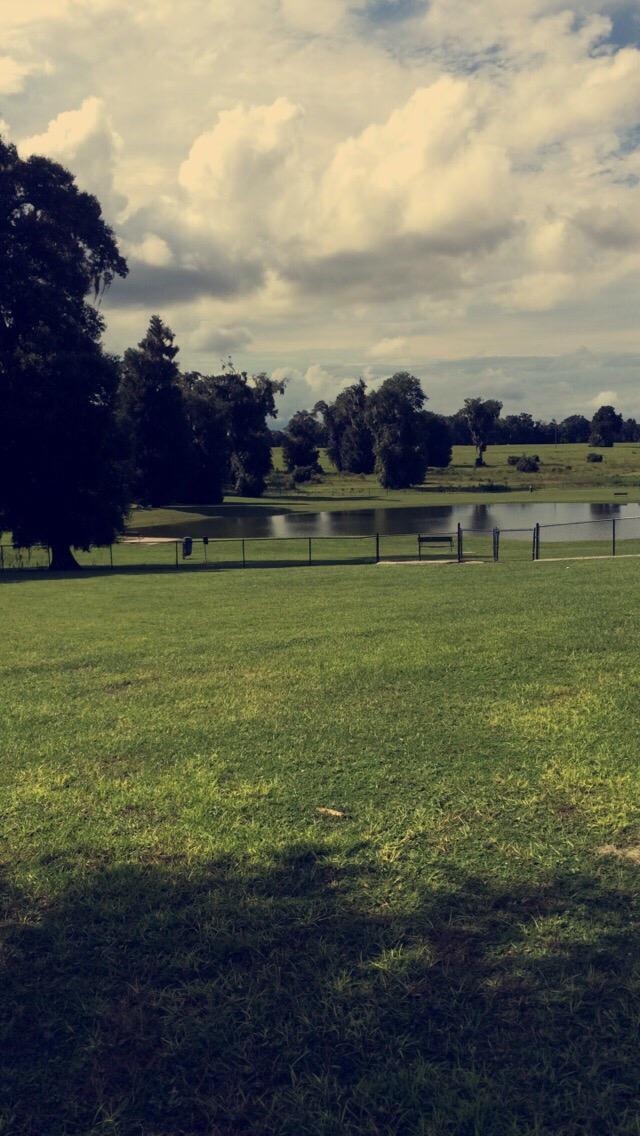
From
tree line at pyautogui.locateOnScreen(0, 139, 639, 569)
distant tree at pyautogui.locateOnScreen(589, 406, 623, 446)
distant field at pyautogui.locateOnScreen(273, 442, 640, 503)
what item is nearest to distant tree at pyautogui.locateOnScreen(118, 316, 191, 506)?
distant field at pyautogui.locateOnScreen(273, 442, 640, 503)

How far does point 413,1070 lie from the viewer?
341 cm

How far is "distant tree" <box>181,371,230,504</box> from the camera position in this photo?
309ft

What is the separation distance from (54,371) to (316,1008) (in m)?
32.1

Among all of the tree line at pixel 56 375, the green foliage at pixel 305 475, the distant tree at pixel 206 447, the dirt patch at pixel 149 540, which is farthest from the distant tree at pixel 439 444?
the tree line at pixel 56 375

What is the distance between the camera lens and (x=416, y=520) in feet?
221

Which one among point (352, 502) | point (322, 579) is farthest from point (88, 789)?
point (352, 502)

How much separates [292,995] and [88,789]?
316 cm

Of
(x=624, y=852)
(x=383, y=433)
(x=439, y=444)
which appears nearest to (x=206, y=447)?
(x=383, y=433)

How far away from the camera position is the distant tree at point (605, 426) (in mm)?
187125

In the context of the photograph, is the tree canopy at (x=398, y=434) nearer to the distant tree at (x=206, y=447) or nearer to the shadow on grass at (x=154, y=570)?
the distant tree at (x=206, y=447)

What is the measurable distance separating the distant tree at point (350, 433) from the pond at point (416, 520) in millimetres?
58961

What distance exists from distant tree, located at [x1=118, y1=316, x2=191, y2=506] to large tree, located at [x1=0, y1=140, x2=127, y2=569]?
4592cm

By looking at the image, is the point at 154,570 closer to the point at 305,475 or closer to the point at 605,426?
the point at 305,475

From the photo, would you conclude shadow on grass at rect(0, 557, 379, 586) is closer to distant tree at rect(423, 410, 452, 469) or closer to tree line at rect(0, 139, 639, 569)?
tree line at rect(0, 139, 639, 569)
